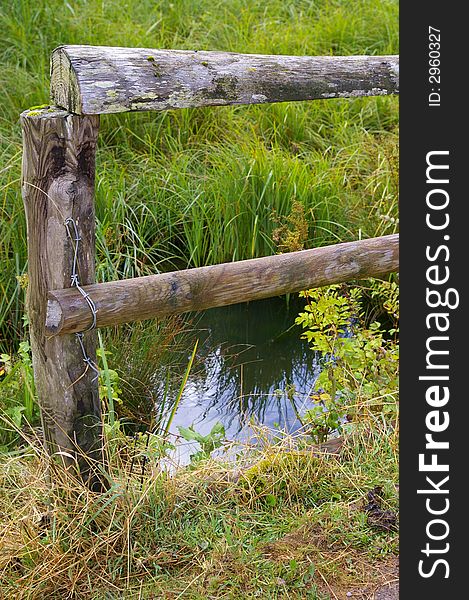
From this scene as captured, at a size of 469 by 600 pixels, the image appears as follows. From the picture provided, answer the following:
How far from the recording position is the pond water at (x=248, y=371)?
162 inches

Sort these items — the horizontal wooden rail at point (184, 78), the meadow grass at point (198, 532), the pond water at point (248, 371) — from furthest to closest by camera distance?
the pond water at point (248, 371) → the meadow grass at point (198, 532) → the horizontal wooden rail at point (184, 78)

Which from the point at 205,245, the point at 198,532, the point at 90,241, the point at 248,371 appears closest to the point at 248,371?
the point at 248,371

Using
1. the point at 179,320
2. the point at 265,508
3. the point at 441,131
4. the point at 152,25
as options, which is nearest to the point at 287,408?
the point at 179,320

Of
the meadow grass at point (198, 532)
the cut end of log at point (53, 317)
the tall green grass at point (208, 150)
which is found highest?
the tall green grass at point (208, 150)

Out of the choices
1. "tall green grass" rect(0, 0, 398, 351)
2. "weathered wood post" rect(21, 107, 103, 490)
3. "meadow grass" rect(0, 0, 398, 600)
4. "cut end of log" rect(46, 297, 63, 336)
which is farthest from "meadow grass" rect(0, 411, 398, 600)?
"tall green grass" rect(0, 0, 398, 351)

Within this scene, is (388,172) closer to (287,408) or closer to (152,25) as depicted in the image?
(287,408)

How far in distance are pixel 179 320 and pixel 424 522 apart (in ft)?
7.57

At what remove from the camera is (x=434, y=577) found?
2.30 meters

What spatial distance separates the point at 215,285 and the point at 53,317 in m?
0.49

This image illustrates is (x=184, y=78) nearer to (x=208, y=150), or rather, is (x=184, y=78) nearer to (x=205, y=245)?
(x=205, y=245)

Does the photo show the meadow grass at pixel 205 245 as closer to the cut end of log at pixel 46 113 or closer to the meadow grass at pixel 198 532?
the meadow grass at pixel 198 532

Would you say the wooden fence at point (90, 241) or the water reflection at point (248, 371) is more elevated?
the wooden fence at point (90, 241)

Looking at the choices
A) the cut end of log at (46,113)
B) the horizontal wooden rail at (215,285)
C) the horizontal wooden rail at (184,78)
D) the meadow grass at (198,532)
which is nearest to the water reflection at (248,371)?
the meadow grass at (198,532)

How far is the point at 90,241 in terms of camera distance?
2.45m
